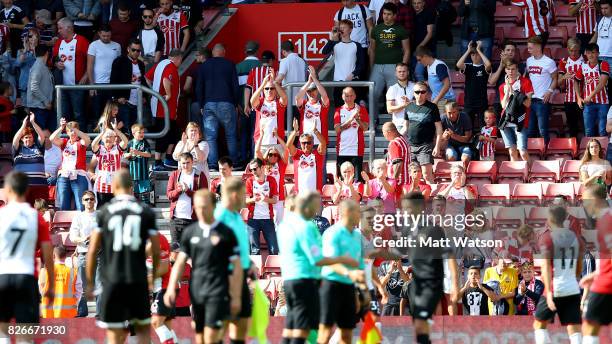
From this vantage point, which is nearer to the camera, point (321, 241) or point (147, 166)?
point (321, 241)

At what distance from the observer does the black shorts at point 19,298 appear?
14.3 meters

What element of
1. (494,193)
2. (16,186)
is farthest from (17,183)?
(494,193)

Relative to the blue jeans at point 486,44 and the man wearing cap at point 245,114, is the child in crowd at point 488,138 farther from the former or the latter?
the man wearing cap at point 245,114

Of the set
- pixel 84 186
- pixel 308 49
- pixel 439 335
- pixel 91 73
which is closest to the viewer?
pixel 439 335

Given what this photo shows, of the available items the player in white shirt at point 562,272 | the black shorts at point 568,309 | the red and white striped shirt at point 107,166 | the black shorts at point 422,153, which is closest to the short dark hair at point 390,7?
the black shorts at point 422,153

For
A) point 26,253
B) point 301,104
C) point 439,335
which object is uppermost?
point 301,104

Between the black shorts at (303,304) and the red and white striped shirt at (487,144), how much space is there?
7.17 metres

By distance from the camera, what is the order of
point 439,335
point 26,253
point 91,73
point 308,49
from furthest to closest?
point 308,49
point 91,73
point 439,335
point 26,253

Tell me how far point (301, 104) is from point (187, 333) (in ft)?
14.8

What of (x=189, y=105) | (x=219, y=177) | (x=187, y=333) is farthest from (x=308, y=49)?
(x=187, y=333)

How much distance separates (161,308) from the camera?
16.7 meters

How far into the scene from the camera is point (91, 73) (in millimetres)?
22234

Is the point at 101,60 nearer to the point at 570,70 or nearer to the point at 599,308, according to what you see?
the point at 570,70

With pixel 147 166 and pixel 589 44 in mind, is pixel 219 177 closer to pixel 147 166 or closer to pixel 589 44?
pixel 147 166
